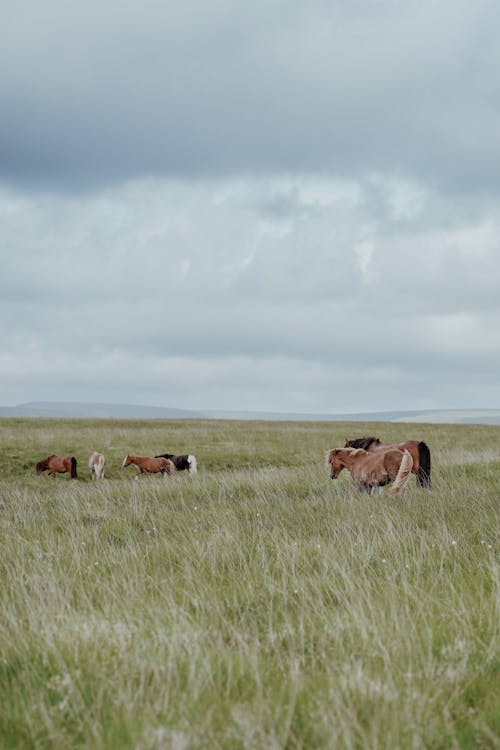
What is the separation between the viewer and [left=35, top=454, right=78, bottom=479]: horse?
70.0 ft

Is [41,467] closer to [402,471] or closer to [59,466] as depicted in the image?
[59,466]

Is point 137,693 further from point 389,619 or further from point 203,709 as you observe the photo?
point 389,619

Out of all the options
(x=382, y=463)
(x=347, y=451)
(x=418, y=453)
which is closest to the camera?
(x=382, y=463)

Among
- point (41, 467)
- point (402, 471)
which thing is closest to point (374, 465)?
point (402, 471)

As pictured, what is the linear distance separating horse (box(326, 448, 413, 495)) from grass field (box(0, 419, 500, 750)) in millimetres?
1253

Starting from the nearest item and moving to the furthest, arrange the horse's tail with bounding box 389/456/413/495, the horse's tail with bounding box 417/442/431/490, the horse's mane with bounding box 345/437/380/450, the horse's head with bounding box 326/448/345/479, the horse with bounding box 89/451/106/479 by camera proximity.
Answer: the horse's tail with bounding box 389/456/413/495 < the horse's tail with bounding box 417/442/431/490 < the horse's head with bounding box 326/448/345/479 < the horse's mane with bounding box 345/437/380/450 < the horse with bounding box 89/451/106/479

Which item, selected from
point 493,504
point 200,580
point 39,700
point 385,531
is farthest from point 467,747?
point 493,504

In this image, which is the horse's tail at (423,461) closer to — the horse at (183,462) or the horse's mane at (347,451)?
the horse's mane at (347,451)

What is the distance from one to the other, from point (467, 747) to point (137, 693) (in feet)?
5.70

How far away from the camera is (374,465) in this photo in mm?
11203

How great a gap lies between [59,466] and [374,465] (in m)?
13.9

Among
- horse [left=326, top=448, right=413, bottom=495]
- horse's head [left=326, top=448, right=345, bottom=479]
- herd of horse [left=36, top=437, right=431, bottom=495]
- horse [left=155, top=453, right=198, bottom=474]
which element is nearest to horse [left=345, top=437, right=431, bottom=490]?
herd of horse [left=36, top=437, right=431, bottom=495]

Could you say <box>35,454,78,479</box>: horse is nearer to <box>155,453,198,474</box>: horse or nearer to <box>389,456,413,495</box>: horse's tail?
<box>155,453,198,474</box>: horse

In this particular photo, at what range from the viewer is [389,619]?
4.55 m
